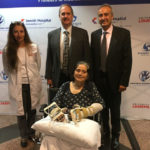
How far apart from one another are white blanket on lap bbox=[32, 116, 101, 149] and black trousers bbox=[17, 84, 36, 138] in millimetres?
781

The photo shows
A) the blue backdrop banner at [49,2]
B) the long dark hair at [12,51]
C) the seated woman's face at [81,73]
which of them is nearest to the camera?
the seated woman's face at [81,73]

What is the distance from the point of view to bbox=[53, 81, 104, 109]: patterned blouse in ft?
6.91

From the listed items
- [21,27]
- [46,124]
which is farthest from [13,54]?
[46,124]

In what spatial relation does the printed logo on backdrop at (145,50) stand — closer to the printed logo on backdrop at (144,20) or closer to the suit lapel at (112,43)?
the printed logo on backdrop at (144,20)

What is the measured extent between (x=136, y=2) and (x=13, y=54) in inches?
82.2

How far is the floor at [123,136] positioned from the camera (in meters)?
2.58

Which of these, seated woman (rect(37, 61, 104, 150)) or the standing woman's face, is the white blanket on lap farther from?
the standing woman's face

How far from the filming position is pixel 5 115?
3648 millimetres

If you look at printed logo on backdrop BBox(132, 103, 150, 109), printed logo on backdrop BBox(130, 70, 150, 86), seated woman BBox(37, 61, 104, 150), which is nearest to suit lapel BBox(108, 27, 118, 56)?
seated woman BBox(37, 61, 104, 150)

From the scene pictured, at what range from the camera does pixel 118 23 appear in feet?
10.3

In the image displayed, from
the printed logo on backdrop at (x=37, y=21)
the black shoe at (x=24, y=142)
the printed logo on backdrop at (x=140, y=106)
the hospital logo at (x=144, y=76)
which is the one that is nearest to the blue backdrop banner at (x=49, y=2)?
the printed logo on backdrop at (x=37, y=21)

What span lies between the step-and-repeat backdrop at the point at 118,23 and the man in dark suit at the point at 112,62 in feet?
2.96

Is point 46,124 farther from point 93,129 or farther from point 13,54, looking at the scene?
point 13,54

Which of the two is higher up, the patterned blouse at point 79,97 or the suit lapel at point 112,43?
the suit lapel at point 112,43
